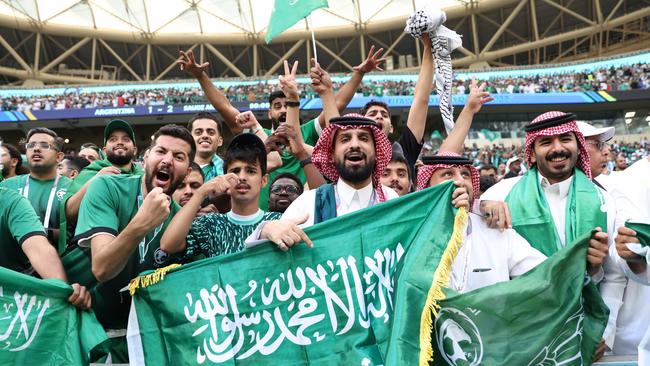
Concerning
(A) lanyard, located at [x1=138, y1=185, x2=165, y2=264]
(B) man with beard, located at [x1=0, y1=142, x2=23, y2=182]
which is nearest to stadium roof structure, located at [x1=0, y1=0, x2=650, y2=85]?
(B) man with beard, located at [x1=0, y1=142, x2=23, y2=182]

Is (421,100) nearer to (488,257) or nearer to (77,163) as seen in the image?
(488,257)

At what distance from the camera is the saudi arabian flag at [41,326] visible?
241 cm

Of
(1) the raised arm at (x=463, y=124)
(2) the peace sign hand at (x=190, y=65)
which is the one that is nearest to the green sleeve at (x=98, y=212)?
(2) the peace sign hand at (x=190, y=65)

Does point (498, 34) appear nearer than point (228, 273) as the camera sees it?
No

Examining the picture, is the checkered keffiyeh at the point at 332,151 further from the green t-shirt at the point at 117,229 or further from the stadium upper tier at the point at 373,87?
the stadium upper tier at the point at 373,87

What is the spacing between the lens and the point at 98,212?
2662mm

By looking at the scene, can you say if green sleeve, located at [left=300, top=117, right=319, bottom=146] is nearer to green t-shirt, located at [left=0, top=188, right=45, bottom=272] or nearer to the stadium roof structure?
green t-shirt, located at [left=0, top=188, right=45, bottom=272]

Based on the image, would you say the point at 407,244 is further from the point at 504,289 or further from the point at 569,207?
the point at 569,207

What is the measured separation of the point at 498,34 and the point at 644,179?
36587mm

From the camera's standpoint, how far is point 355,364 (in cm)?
232

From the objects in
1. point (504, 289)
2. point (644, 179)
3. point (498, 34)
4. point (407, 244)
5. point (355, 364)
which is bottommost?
point (355, 364)

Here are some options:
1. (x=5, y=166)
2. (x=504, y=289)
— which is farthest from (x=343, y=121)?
(x=5, y=166)

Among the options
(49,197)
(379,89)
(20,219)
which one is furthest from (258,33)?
(20,219)

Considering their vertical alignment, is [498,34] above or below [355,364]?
above
